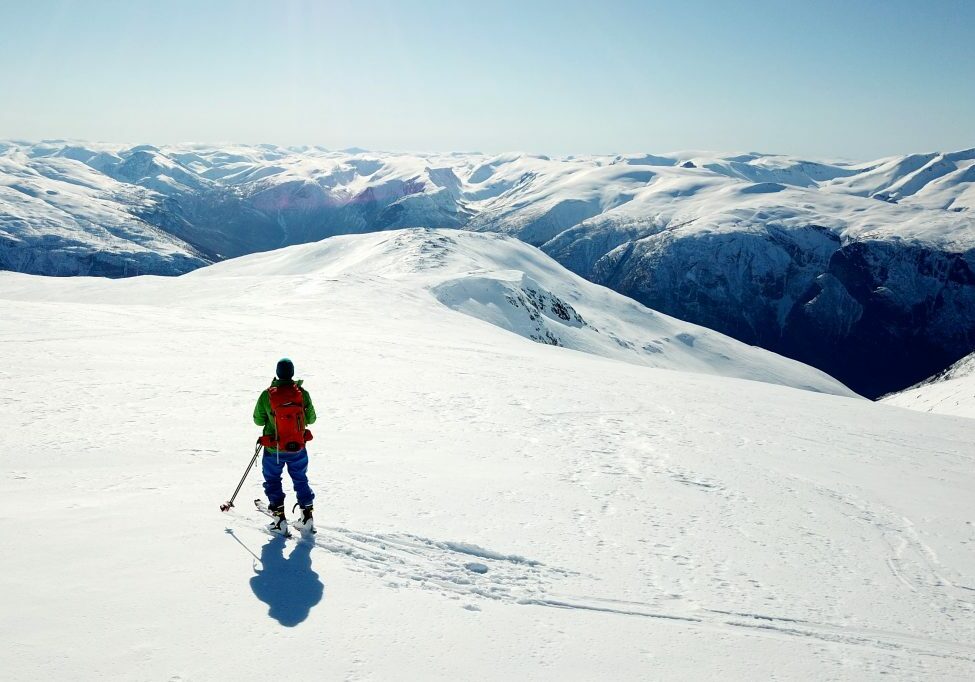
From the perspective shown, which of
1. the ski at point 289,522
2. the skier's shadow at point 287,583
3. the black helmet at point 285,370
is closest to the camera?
the skier's shadow at point 287,583

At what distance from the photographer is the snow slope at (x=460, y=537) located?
5281 mm

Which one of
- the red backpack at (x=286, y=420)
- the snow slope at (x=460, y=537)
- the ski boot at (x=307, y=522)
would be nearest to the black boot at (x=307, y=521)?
the ski boot at (x=307, y=522)

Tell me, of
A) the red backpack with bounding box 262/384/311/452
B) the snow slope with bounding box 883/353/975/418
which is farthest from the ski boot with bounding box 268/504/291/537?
the snow slope with bounding box 883/353/975/418

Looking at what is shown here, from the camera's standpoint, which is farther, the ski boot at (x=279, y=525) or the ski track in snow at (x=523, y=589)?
the ski boot at (x=279, y=525)

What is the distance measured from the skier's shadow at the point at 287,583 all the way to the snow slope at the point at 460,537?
0.03m

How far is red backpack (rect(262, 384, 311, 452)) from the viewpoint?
7.45 metres

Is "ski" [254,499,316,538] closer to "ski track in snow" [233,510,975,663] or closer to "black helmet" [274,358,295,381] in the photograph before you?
"ski track in snow" [233,510,975,663]

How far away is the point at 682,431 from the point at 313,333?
15.5 meters

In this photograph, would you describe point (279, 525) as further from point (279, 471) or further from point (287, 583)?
point (287, 583)

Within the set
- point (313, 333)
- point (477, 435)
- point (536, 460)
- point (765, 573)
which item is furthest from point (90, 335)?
point (765, 573)

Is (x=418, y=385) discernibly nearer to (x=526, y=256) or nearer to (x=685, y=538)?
(x=685, y=538)

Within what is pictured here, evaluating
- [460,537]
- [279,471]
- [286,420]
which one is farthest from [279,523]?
[460,537]

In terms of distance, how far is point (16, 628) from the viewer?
16.1 ft

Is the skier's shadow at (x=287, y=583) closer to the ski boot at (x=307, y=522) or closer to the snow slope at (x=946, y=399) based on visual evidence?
the ski boot at (x=307, y=522)
